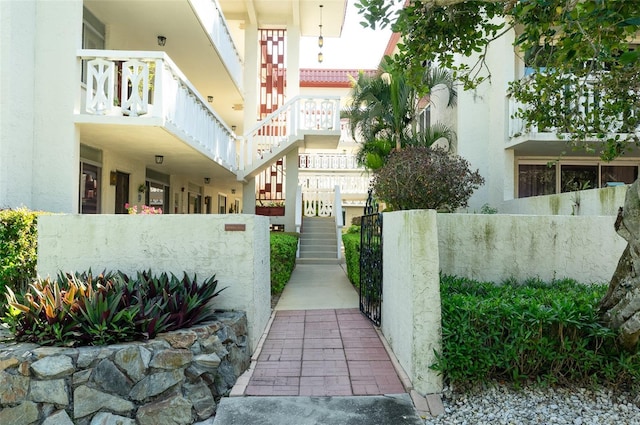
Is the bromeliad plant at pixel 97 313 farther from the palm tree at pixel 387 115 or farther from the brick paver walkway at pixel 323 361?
the palm tree at pixel 387 115

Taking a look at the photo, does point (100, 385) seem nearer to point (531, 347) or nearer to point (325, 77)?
point (531, 347)

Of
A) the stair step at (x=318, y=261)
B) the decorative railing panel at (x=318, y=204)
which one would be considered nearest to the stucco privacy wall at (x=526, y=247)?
the stair step at (x=318, y=261)

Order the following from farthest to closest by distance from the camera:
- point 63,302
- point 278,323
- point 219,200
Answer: point 219,200 → point 278,323 → point 63,302

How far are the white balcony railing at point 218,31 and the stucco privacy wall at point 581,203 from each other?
8522mm

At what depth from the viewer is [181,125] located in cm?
812

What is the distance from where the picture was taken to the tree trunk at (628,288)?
3.49 meters

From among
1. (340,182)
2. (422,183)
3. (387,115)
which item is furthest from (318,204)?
(422,183)

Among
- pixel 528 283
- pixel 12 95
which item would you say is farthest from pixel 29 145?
pixel 528 283

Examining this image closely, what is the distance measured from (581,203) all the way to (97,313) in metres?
7.58

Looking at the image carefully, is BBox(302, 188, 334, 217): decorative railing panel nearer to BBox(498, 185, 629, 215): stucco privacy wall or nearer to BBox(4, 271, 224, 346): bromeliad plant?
BBox(498, 185, 629, 215): stucco privacy wall

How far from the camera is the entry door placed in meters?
9.82

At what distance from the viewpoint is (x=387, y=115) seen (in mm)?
12164

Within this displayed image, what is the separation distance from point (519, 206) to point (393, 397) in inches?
283

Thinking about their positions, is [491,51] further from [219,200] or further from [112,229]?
[219,200]
